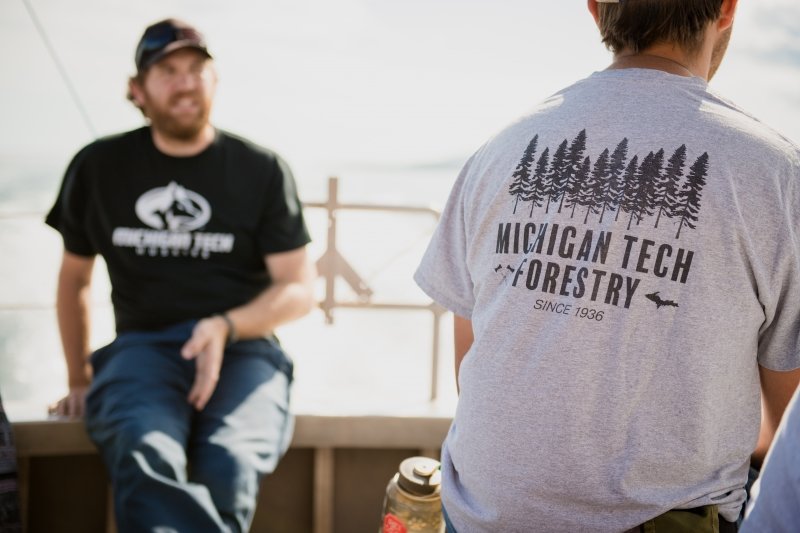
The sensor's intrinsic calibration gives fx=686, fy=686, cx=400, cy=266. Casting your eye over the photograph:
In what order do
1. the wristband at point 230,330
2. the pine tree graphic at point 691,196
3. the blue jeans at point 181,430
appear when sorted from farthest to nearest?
the wristband at point 230,330, the blue jeans at point 181,430, the pine tree graphic at point 691,196

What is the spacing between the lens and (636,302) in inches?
37.1

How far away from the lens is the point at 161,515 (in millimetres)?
1458

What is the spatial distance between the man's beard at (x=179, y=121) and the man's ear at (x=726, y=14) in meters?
1.52

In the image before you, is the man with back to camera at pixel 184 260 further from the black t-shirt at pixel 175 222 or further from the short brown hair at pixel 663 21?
the short brown hair at pixel 663 21

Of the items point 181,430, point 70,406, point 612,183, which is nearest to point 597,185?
point 612,183

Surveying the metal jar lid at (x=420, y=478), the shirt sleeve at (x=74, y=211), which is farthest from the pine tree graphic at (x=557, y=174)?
the shirt sleeve at (x=74, y=211)

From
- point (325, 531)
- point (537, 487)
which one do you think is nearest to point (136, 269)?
point (325, 531)

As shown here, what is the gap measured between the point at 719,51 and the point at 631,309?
527 mm

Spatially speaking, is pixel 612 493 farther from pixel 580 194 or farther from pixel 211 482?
pixel 211 482

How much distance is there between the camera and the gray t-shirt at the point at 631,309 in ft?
3.07

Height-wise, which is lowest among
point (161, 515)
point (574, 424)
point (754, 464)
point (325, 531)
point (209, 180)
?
point (325, 531)

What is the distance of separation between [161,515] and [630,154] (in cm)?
118

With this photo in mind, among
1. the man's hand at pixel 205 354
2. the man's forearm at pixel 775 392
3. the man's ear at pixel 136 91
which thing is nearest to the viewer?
the man's forearm at pixel 775 392

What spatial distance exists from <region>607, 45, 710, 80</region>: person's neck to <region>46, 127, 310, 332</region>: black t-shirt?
3.97ft
